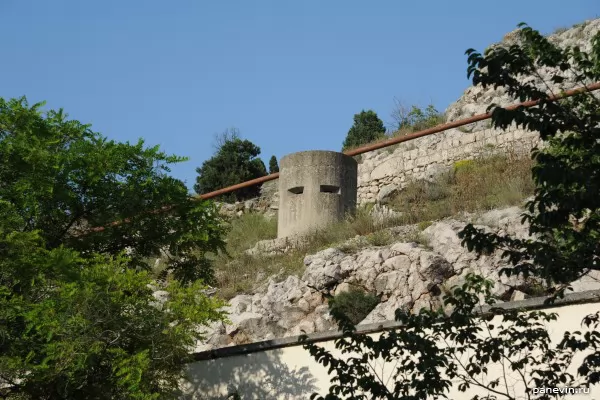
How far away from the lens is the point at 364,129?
117 ft

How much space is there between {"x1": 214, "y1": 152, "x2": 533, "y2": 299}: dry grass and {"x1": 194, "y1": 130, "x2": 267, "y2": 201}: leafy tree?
910 cm

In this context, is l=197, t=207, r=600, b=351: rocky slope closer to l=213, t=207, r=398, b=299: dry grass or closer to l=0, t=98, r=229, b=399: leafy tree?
l=213, t=207, r=398, b=299: dry grass

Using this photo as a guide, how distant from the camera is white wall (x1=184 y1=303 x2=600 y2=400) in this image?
10312mm

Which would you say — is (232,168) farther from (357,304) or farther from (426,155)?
(357,304)

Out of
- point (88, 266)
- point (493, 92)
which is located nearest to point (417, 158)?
point (493, 92)

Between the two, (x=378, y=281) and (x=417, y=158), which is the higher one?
(x=417, y=158)

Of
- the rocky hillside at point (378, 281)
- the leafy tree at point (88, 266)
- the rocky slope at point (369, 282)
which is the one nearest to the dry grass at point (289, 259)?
the rocky hillside at point (378, 281)

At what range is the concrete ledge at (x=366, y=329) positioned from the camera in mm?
8875

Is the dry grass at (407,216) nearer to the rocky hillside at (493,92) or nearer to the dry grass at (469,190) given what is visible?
the dry grass at (469,190)

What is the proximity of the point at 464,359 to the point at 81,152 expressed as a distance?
241 inches

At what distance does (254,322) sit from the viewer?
14.2m

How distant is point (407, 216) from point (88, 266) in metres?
8.08

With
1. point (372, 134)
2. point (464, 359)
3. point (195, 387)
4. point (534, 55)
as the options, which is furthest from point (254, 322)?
point (372, 134)

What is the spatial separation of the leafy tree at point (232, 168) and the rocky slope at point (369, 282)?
15.9m
